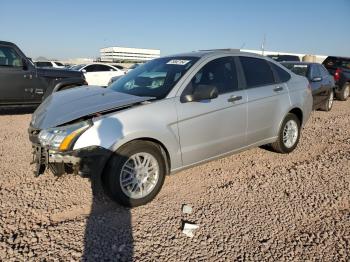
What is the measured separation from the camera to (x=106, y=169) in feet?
11.2

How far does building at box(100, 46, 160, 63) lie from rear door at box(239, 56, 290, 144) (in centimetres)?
7341

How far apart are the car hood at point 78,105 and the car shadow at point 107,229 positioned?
297mm

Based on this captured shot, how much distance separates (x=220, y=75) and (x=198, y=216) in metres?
1.94

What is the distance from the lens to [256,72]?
492 centimetres

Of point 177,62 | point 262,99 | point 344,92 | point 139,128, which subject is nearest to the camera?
point 139,128

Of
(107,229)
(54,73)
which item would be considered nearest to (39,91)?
(54,73)

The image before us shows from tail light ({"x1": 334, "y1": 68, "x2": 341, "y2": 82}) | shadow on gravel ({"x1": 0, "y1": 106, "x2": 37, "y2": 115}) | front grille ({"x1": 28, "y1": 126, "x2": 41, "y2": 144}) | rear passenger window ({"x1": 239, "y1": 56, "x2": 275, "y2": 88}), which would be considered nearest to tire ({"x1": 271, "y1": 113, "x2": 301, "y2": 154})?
rear passenger window ({"x1": 239, "y1": 56, "x2": 275, "y2": 88})

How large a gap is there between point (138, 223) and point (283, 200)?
1.75m

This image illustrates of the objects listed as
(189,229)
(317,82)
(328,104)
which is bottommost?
(189,229)

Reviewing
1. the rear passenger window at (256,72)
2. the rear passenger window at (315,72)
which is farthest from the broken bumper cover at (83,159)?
the rear passenger window at (315,72)

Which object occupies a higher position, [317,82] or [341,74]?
[341,74]

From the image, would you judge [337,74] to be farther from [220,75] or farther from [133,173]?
[133,173]

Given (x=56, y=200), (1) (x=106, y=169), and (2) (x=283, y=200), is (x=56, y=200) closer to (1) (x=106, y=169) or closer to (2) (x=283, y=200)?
(1) (x=106, y=169)

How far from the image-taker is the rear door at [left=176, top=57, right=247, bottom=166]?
3.92 m
